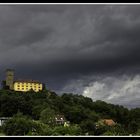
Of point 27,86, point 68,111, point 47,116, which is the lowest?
point 47,116

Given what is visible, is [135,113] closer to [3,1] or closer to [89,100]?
[89,100]

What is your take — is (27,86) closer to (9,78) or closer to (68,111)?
(9,78)

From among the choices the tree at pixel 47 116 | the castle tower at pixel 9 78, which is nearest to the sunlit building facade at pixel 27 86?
the castle tower at pixel 9 78

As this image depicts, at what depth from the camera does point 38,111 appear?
98.4ft

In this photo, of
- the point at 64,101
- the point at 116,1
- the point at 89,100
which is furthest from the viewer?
the point at 89,100

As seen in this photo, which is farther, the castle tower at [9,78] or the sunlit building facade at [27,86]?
the sunlit building facade at [27,86]

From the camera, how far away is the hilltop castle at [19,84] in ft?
145

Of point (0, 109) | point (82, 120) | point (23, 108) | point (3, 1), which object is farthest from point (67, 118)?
point (3, 1)

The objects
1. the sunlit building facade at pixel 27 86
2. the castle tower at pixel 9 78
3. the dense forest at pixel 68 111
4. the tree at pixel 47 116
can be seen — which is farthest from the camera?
the sunlit building facade at pixel 27 86

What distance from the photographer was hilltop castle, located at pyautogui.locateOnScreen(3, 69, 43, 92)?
44250 millimetres

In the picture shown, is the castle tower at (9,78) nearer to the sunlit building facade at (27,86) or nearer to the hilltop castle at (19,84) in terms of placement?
the hilltop castle at (19,84)

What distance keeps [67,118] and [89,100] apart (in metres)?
6.64

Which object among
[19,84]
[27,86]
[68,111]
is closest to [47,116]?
[68,111]

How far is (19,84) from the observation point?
4528 centimetres
